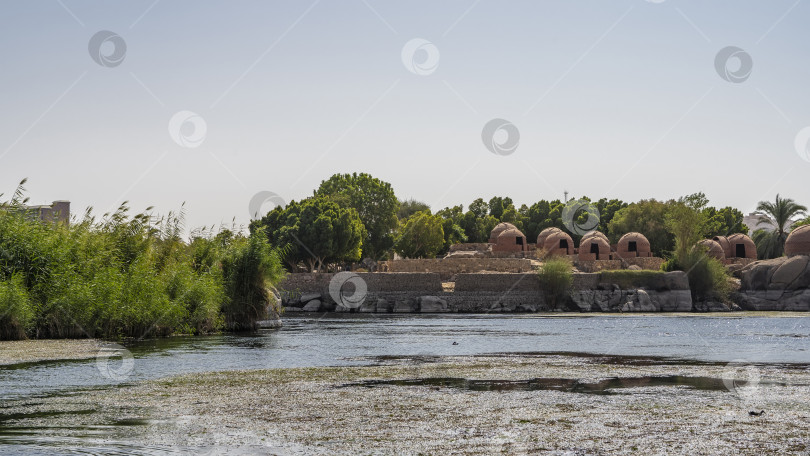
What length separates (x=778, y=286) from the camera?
66.1 metres

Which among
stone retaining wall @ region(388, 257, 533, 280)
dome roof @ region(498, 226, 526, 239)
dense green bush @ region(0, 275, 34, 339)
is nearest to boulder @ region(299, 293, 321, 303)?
stone retaining wall @ region(388, 257, 533, 280)

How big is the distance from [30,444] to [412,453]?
410 centimetres

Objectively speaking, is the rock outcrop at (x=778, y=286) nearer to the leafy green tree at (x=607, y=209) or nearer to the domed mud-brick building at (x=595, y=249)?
the domed mud-brick building at (x=595, y=249)

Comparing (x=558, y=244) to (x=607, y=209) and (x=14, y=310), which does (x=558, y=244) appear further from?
(x=14, y=310)

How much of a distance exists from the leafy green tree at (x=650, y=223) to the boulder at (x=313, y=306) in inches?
1656

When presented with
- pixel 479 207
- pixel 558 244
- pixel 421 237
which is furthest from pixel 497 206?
pixel 558 244

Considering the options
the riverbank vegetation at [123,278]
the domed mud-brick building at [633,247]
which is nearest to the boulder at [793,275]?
the domed mud-brick building at [633,247]

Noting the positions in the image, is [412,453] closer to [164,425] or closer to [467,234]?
[164,425]

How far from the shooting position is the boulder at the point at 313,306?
218 ft

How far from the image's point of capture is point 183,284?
Result: 28.2 metres

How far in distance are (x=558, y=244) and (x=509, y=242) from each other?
523 centimetres

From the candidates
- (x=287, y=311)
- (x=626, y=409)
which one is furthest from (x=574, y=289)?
(x=626, y=409)

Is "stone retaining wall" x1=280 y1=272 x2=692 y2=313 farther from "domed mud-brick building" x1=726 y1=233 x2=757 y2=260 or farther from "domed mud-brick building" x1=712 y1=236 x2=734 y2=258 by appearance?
"domed mud-brick building" x1=726 y1=233 x2=757 y2=260

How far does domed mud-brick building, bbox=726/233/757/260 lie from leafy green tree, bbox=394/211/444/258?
31.0 m
